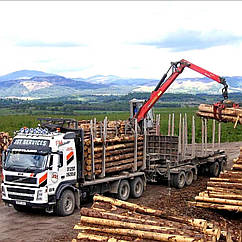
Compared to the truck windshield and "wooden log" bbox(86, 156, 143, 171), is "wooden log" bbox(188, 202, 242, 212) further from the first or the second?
the truck windshield

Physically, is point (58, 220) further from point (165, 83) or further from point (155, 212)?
point (165, 83)

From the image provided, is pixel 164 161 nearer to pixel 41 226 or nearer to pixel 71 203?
pixel 71 203

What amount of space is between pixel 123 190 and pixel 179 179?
341 cm

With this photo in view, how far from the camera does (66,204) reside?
15938mm

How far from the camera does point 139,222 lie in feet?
32.4

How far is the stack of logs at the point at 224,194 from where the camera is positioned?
1383 centimetres

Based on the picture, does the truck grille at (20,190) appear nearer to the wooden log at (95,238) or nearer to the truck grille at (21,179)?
the truck grille at (21,179)

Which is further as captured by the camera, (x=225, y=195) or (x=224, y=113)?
(x=224, y=113)

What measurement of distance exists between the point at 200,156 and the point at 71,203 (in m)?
8.89

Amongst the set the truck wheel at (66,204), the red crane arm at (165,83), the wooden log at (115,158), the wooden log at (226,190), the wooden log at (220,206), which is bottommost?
the truck wheel at (66,204)

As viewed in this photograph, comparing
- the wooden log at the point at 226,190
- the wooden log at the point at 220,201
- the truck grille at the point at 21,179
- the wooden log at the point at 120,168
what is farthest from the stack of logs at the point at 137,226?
the wooden log at the point at 120,168

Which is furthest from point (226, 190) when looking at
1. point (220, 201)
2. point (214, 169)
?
point (214, 169)

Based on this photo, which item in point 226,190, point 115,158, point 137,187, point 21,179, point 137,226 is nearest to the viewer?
point 137,226

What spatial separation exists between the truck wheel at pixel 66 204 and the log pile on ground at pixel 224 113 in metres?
5.63
